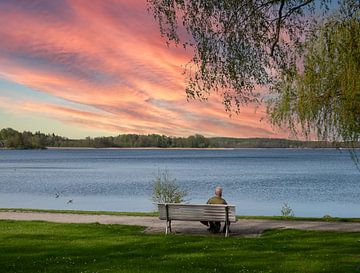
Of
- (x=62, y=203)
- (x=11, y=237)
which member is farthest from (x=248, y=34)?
(x=62, y=203)

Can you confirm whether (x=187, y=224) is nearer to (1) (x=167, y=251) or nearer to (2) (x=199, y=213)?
(2) (x=199, y=213)

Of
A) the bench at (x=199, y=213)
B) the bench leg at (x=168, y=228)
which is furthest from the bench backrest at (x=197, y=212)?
the bench leg at (x=168, y=228)

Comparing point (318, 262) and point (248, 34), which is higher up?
point (248, 34)

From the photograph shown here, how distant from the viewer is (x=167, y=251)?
13.1 m

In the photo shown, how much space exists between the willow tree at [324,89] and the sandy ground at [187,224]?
2943 mm

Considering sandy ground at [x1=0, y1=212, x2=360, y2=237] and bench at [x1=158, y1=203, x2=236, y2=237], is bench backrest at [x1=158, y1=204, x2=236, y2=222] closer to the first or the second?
bench at [x1=158, y1=203, x2=236, y2=237]

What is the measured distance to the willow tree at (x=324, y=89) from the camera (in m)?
13.6

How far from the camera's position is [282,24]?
40.3 ft

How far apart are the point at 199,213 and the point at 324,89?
13.7 ft

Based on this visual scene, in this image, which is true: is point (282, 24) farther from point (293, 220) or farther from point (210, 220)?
point (293, 220)

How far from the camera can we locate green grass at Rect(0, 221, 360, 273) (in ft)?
37.3

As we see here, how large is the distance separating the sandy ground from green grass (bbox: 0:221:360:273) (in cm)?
85

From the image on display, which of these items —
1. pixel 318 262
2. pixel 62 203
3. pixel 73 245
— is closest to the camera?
pixel 318 262

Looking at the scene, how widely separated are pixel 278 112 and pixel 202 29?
14.7 feet
